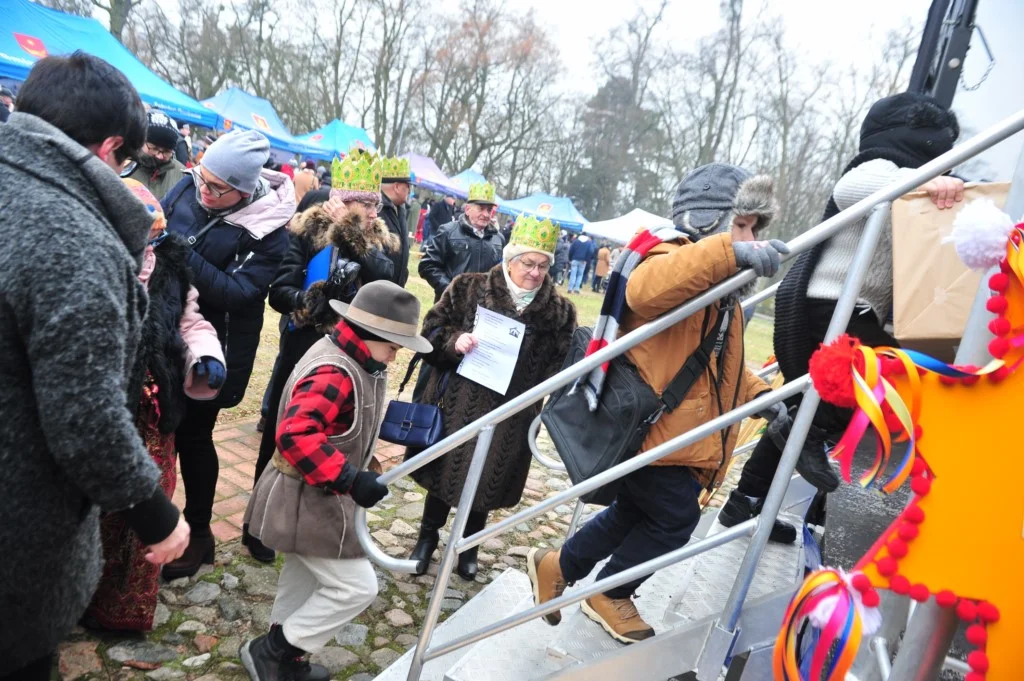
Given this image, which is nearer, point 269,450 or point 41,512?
point 41,512

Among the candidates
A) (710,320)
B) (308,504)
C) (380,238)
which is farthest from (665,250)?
(380,238)

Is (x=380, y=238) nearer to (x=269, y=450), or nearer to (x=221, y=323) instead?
(x=221, y=323)

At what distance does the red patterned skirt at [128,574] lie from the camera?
2.55 meters

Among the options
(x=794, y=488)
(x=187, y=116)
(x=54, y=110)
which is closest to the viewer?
(x=54, y=110)

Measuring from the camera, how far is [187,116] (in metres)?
14.9

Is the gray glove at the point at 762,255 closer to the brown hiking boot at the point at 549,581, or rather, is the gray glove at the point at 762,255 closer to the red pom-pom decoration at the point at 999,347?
the red pom-pom decoration at the point at 999,347

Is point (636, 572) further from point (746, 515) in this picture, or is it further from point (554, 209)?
point (554, 209)

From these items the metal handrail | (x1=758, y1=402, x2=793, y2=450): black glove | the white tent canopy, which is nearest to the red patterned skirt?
the metal handrail

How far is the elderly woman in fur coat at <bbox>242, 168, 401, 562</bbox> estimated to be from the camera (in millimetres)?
3289

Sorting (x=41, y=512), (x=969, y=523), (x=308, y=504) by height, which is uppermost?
(x=969, y=523)

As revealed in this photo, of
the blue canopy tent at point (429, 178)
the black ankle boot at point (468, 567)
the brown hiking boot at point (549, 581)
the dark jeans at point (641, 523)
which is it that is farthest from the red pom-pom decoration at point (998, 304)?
the blue canopy tent at point (429, 178)

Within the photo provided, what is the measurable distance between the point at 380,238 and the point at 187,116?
13.6 m

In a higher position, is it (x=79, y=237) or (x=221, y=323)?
(x=79, y=237)

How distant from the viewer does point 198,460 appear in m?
3.06
